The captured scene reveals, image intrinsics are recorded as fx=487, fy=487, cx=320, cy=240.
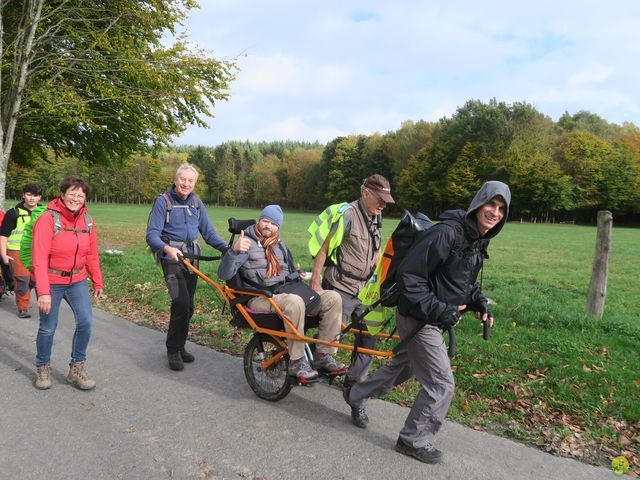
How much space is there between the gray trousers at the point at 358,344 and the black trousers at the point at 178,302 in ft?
6.06

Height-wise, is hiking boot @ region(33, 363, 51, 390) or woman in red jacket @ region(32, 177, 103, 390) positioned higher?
woman in red jacket @ region(32, 177, 103, 390)

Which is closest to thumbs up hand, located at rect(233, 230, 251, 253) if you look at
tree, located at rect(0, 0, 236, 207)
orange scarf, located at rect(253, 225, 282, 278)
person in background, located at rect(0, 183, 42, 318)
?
orange scarf, located at rect(253, 225, 282, 278)

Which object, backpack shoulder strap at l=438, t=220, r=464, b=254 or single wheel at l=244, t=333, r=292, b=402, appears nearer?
backpack shoulder strap at l=438, t=220, r=464, b=254

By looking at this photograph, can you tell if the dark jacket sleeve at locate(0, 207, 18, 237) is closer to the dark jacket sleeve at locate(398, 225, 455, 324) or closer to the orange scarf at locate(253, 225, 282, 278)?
the orange scarf at locate(253, 225, 282, 278)

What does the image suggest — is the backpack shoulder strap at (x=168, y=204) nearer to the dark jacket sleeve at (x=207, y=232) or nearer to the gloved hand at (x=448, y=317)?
the dark jacket sleeve at (x=207, y=232)

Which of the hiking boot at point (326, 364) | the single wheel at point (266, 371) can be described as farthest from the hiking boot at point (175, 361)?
the hiking boot at point (326, 364)

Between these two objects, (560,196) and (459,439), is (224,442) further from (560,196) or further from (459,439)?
(560,196)

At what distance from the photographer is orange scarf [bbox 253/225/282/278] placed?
184 inches

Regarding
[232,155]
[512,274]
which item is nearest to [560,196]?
[512,274]

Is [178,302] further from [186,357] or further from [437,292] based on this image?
[437,292]

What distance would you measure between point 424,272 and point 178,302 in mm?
3112

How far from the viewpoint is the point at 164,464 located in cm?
335

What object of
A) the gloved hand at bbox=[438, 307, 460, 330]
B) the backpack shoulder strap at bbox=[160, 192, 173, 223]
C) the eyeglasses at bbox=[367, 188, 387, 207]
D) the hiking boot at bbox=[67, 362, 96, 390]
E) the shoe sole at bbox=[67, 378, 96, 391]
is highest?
the eyeglasses at bbox=[367, 188, 387, 207]

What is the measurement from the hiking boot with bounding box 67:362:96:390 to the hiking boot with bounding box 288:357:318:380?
6.64 feet
